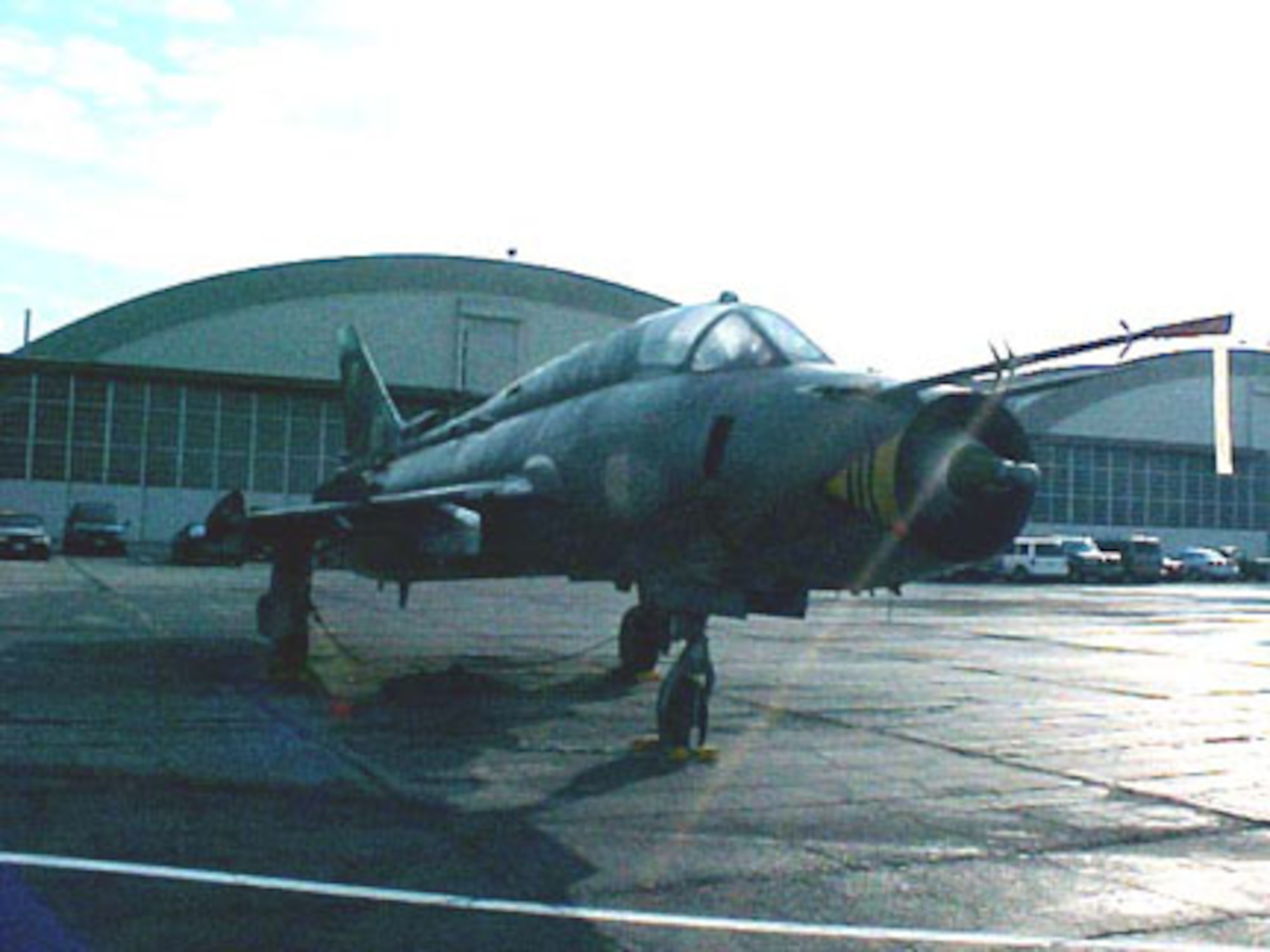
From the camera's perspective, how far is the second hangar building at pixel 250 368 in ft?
200

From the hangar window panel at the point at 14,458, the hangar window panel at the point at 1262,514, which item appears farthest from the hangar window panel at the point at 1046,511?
the hangar window panel at the point at 14,458

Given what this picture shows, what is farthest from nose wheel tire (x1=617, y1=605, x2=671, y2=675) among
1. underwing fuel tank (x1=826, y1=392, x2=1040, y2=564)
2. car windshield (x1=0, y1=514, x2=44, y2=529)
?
car windshield (x1=0, y1=514, x2=44, y2=529)

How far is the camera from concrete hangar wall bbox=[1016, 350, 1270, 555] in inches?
3095

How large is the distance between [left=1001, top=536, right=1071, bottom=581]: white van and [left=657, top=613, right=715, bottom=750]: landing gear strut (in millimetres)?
52225

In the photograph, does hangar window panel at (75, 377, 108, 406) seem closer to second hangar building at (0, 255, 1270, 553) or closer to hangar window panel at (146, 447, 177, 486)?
second hangar building at (0, 255, 1270, 553)

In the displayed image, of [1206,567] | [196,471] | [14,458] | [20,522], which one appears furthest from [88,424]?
[1206,567]

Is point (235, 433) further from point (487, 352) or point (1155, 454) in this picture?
point (1155, 454)

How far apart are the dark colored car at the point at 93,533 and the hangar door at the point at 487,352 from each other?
1926cm

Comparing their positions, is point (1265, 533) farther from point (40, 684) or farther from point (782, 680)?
point (40, 684)

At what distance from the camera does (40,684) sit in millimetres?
13391

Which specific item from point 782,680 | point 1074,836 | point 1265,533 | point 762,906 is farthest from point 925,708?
point 1265,533

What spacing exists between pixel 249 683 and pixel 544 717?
4.02 m

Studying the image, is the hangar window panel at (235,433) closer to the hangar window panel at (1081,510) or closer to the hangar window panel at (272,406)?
the hangar window panel at (272,406)

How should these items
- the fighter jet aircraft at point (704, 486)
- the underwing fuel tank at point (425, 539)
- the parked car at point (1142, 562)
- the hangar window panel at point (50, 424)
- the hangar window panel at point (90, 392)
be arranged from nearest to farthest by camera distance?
the fighter jet aircraft at point (704, 486) → the underwing fuel tank at point (425, 539) → the hangar window panel at point (50, 424) → the hangar window panel at point (90, 392) → the parked car at point (1142, 562)
